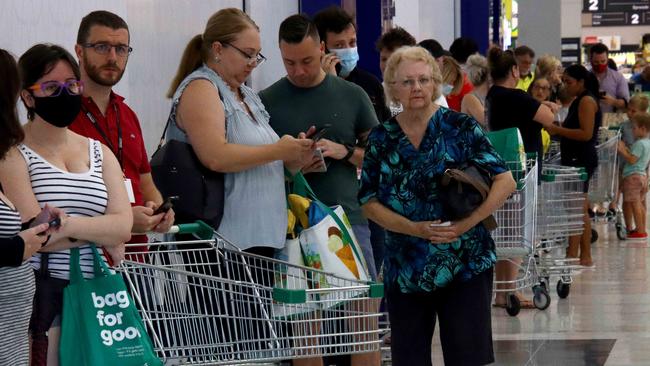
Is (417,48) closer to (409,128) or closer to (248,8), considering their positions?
(409,128)

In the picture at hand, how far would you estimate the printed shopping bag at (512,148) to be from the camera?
708cm

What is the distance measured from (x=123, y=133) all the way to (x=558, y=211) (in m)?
5.58

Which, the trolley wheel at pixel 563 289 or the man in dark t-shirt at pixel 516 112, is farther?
the trolley wheel at pixel 563 289

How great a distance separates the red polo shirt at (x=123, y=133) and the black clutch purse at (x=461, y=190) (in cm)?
108

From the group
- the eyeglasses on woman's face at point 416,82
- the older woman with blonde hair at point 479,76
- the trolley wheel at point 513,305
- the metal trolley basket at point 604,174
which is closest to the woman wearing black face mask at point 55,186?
the eyeglasses on woman's face at point 416,82

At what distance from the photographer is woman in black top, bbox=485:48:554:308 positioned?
27.6ft

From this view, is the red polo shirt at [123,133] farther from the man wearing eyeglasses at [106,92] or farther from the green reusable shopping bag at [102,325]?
the green reusable shopping bag at [102,325]

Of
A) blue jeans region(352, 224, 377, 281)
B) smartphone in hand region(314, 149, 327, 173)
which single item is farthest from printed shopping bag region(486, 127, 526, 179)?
smartphone in hand region(314, 149, 327, 173)

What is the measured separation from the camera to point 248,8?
292 inches

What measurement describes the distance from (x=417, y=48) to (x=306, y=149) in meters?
0.64

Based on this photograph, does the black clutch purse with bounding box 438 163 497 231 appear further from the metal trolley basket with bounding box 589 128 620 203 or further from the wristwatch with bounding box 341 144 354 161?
the metal trolley basket with bounding box 589 128 620 203

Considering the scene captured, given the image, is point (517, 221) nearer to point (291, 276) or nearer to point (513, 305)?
point (513, 305)

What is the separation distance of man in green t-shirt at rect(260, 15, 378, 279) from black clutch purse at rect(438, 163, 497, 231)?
0.66m

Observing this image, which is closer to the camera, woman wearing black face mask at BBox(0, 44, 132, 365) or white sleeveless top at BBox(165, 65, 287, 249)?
woman wearing black face mask at BBox(0, 44, 132, 365)
